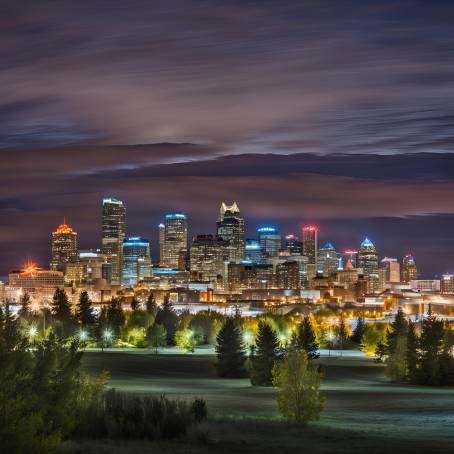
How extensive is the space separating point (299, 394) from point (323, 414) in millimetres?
7288

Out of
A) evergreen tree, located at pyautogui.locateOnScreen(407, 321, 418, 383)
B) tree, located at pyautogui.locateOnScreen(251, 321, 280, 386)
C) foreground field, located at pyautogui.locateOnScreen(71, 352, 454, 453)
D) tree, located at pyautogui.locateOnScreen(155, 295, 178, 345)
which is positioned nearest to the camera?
foreground field, located at pyautogui.locateOnScreen(71, 352, 454, 453)

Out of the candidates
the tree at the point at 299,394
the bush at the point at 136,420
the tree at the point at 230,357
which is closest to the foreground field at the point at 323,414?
the tree at the point at 299,394

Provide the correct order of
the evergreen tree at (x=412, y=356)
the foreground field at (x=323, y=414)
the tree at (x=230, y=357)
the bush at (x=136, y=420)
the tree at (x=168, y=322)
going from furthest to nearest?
the tree at (x=168, y=322) < the tree at (x=230, y=357) < the evergreen tree at (x=412, y=356) < the bush at (x=136, y=420) < the foreground field at (x=323, y=414)

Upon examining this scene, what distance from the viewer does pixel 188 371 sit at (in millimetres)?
98750

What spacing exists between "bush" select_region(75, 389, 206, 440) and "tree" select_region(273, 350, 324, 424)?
780 centimetres

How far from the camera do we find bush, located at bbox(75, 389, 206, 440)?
32969 millimetres

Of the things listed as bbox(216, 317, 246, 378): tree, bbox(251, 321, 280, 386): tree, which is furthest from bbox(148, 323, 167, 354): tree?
bbox(251, 321, 280, 386): tree

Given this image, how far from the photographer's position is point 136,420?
3397cm

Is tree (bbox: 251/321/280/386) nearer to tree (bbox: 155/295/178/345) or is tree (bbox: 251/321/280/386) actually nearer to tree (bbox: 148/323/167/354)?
tree (bbox: 148/323/167/354)

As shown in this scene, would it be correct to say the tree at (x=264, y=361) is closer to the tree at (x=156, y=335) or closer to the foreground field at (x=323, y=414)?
the foreground field at (x=323, y=414)

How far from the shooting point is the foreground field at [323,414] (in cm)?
3275

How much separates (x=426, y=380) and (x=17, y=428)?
64.1 metres

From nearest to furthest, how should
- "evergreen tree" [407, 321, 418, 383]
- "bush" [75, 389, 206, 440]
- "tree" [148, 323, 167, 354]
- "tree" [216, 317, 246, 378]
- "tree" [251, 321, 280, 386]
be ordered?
"bush" [75, 389, 206, 440]
"tree" [251, 321, 280, 386]
"evergreen tree" [407, 321, 418, 383]
"tree" [216, 317, 246, 378]
"tree" [148, 323, 167, 354]

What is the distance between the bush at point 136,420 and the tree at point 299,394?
780cm
